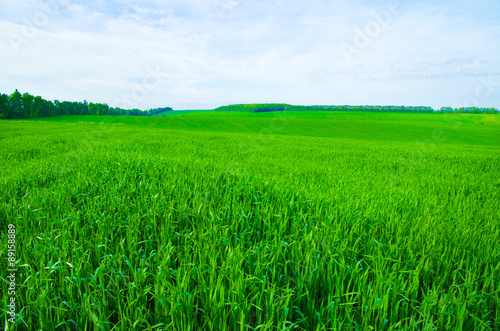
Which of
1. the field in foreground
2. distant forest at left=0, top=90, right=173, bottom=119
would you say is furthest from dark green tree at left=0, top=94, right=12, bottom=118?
the field in foreground

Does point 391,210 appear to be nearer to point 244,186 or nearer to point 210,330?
point 244,186

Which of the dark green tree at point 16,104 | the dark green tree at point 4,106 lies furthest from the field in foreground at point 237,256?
the dark green tree at point 16,104

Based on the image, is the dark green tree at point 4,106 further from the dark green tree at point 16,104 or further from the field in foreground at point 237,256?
the field in foreground at point 237,256

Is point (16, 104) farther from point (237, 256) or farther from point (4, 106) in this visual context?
point (237, 256)

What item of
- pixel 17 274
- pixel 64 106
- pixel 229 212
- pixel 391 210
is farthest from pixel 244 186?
pixel 64 106

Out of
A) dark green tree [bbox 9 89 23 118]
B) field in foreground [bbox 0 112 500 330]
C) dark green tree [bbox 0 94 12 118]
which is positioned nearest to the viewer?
field in foreground [bbox 0 112 500 330]

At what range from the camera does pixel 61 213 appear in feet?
10.1

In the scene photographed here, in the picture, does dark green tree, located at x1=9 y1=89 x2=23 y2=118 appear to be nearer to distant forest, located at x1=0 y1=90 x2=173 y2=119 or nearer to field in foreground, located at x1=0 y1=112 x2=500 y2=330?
distant forest, located at x1=0 y1=90 x2=173 y2=119

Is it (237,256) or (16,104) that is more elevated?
(16,104)

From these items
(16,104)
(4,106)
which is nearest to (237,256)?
(4,106)

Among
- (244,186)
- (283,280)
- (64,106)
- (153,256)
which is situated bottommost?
(283,280)

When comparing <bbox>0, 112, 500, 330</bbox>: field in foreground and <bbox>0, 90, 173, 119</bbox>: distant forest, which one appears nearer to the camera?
<bbox>0, 112, 500, 330</bbox>: field in foreground

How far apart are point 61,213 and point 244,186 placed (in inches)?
106

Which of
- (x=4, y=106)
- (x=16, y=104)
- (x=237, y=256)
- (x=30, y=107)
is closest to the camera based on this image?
(x=237, y=256)
